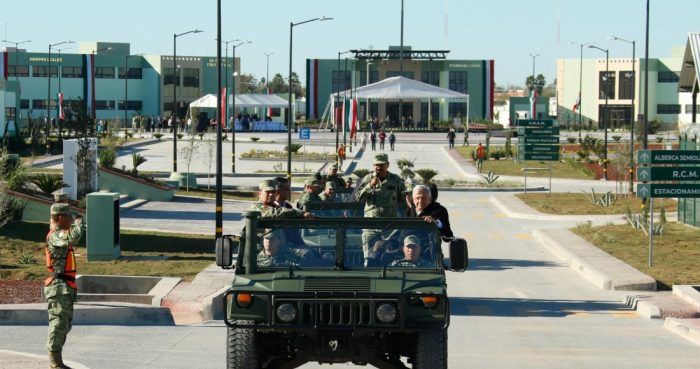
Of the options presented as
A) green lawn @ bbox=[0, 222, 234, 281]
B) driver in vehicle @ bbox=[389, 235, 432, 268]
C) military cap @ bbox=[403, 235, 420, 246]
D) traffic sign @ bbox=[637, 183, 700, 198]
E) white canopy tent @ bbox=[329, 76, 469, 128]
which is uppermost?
white canopy tent @ bbox=[329, 76, 469, 128]

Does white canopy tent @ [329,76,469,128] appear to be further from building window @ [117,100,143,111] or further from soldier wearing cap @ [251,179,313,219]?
soldier wearing cap @ [251,179,313,219]

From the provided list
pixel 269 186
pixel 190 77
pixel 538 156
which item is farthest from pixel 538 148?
pixel 190 77

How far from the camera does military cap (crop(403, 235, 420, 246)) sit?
13.2 meters

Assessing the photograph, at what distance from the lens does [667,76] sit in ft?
486

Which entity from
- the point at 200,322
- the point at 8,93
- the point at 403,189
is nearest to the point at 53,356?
the point at 200,322

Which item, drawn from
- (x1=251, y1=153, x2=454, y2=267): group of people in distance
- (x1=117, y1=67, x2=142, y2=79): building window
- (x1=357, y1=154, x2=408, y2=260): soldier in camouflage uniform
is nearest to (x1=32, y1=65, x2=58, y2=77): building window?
(x1=117, y1=67, x2=142, y2=79): building window

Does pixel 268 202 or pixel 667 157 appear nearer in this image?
pixel 268 202

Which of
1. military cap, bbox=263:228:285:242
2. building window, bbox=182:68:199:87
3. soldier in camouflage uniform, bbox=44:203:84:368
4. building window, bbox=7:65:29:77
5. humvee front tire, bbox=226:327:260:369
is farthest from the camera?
building window, bbox=182:68:199:87

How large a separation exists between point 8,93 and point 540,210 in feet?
175

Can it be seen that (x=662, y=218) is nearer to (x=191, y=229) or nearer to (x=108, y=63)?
(x=191, y=229)

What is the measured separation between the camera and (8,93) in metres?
90.9

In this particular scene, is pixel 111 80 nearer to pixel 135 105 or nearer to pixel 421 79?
pixel 135 105

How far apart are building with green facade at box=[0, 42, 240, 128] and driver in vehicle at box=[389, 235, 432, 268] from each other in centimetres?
11830

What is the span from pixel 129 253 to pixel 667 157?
11.2 meters
